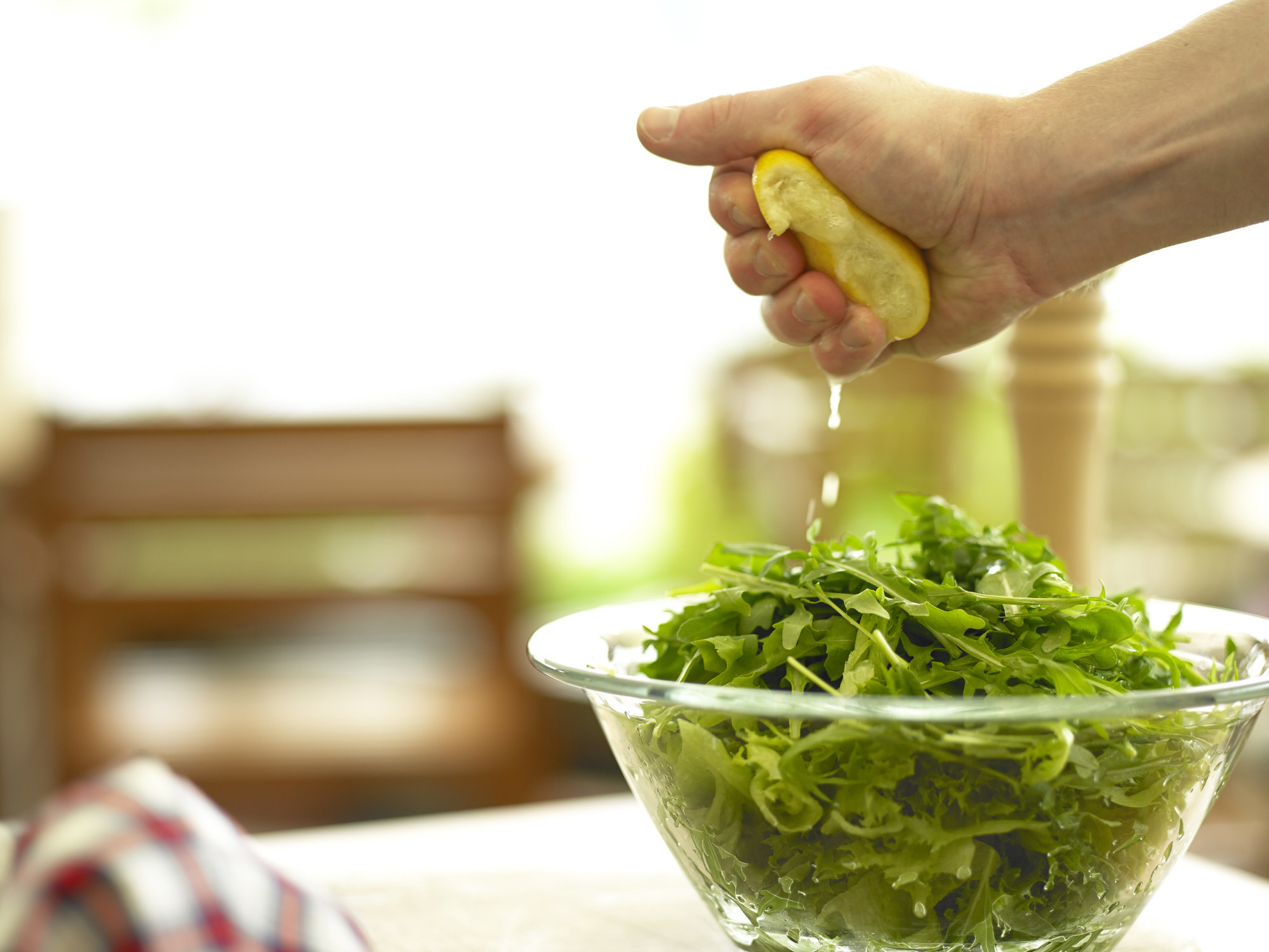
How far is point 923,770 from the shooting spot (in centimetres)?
55

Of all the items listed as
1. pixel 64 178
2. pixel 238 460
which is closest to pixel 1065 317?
pixel 238 460

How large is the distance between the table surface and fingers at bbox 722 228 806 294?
47cm

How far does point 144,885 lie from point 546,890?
48 centimetres

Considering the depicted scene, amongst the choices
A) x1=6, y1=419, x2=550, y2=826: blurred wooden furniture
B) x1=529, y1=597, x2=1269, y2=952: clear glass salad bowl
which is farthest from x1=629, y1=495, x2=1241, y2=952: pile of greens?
x1=6, y1=419, x2=550, y2=826: blurred wooden furniture

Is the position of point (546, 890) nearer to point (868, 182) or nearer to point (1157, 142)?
point (868, 182)

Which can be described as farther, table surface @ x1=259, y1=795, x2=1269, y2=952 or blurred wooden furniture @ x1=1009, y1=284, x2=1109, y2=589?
blurred wooden furniture @ x1=1009, y1=284, x2=1109, y2=589

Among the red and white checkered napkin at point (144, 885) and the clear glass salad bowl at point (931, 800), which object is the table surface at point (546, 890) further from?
the red and white checkered napkin at point (144, 885)

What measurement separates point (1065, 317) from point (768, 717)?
2.12 feet

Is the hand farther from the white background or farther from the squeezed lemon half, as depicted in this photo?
the white background

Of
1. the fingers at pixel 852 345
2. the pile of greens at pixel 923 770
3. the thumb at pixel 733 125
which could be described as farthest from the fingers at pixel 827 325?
the pile of greens at pixel 923 770

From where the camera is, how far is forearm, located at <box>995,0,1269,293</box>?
2.52 feet

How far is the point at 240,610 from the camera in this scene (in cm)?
285

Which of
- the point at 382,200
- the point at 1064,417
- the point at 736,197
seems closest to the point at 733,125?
the point at 736,197

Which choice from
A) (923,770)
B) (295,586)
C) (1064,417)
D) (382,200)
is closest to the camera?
(923,770)
